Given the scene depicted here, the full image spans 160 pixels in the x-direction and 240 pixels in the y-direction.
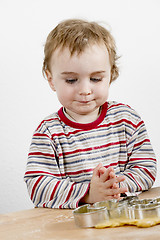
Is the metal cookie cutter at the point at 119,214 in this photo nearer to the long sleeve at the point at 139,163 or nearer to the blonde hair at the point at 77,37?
the long sleeve at the point at 139,163

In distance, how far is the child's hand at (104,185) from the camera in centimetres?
79

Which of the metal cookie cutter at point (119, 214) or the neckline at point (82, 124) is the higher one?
the neckline at point (82, 124)

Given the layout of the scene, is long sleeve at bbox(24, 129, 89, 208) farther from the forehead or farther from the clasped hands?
the forehead

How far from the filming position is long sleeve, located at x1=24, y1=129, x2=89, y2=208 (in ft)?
2.89

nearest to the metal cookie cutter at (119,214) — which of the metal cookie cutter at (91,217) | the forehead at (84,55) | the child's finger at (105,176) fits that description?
the metal cookie cutter at (91,217)

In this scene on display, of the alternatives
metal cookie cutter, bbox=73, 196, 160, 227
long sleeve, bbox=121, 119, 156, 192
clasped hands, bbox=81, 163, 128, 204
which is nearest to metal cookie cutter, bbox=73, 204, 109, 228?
metal cookie cutter, bbox=73, 196, 160, 227

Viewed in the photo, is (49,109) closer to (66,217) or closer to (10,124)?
(10,124)

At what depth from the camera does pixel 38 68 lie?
174cm

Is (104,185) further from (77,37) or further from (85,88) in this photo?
(77,37)

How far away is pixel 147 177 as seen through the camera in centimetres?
97

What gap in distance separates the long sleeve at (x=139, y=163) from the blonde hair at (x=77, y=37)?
0.64ft

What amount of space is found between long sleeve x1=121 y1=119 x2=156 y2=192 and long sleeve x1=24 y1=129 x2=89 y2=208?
132mm

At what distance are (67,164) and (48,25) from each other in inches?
37.9

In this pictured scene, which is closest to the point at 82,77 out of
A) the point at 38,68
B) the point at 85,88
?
the point at 85,88
